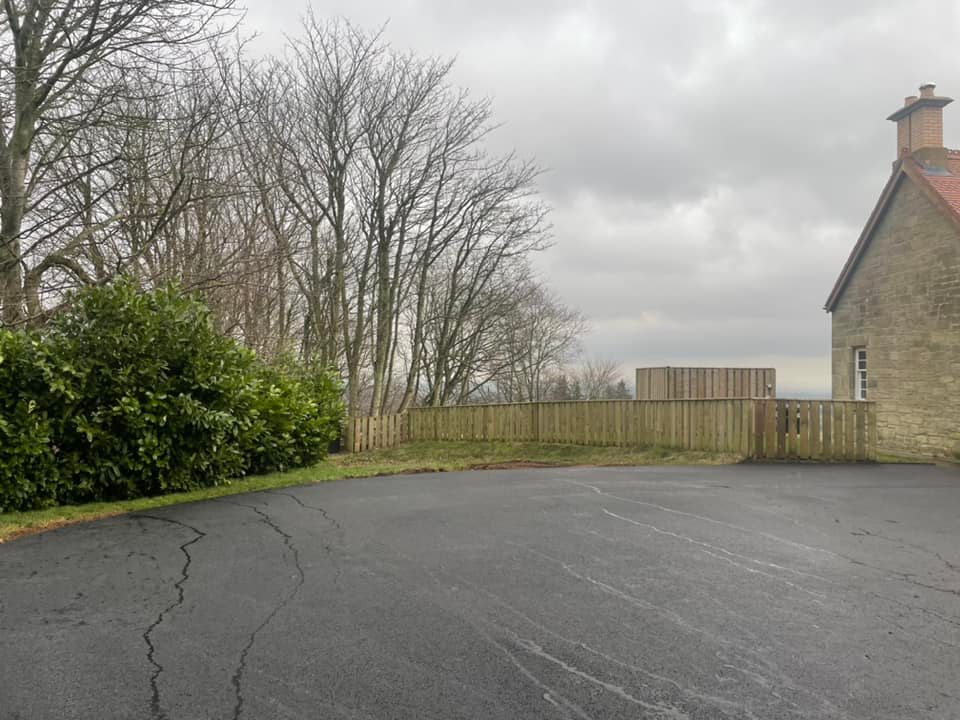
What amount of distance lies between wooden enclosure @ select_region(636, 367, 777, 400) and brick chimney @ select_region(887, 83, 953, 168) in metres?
7.12

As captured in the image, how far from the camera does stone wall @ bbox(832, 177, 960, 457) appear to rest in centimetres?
1788

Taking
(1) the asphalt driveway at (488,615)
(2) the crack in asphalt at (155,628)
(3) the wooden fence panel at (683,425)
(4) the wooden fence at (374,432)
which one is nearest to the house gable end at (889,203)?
(3) the wooden fence panel at (683,425)

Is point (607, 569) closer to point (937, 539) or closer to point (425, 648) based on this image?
point (425, 648)

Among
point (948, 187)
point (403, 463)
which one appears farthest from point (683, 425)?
point (948, 187)

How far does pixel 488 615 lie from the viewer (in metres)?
4.81

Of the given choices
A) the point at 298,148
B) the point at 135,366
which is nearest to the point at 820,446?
the point at 135,366

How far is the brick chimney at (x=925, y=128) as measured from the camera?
20812 millimetres

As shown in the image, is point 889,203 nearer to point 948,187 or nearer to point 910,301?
point 948,187

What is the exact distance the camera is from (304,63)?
25500 millimetres

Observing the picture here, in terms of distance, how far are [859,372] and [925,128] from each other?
7.07m

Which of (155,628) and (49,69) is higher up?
(49,69)

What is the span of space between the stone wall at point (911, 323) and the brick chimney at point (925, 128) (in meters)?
1.54

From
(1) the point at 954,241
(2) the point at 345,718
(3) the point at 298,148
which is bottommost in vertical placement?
(2) the point at 345,718

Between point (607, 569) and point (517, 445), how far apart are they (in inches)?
643
